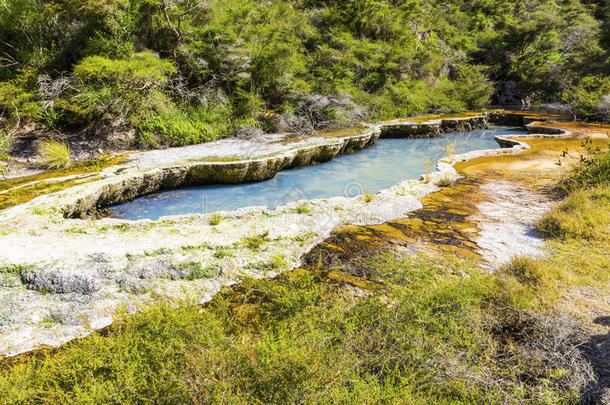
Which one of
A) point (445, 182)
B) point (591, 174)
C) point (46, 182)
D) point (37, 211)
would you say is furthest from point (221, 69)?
point (591, 174)

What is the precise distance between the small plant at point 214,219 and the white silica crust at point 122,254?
16 millimetres

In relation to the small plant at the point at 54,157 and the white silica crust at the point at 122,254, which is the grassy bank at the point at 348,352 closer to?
the white silica crust at the point at 122,254

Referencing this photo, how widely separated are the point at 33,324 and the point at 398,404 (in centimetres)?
341

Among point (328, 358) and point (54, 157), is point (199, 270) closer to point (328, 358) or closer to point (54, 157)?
point (328, 358)

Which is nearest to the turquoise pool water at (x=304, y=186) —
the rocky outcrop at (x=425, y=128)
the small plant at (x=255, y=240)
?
the rocky outcrop at (x=425, y=128)

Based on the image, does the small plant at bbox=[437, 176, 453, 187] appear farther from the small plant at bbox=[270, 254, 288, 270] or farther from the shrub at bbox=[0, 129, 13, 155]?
the shrub at bbox=[0, 129, 13, 155]

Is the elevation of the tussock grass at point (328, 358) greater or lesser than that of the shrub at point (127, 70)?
lesser

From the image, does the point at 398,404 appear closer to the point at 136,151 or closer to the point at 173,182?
the point at 173,182

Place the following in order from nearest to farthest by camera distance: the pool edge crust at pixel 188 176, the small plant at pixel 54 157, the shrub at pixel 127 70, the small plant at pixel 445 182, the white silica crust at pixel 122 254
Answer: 1. the white silica crust at pixel 122 254
2. the pool edge crust at pixel 188 176
3. the small plant at pixel 445 182
4. the small plant at pixel 54 157
5. the shrub at pixel 127 70

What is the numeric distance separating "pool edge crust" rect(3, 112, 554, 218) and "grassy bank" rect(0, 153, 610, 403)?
3.88 metres

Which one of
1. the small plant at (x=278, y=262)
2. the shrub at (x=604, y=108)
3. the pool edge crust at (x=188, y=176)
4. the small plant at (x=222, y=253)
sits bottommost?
the small plant at (x=278, y=262)

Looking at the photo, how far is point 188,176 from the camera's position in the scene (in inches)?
307

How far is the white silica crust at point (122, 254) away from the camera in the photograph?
9.61ft

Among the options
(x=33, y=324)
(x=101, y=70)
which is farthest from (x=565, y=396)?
(x=101, y=70)
